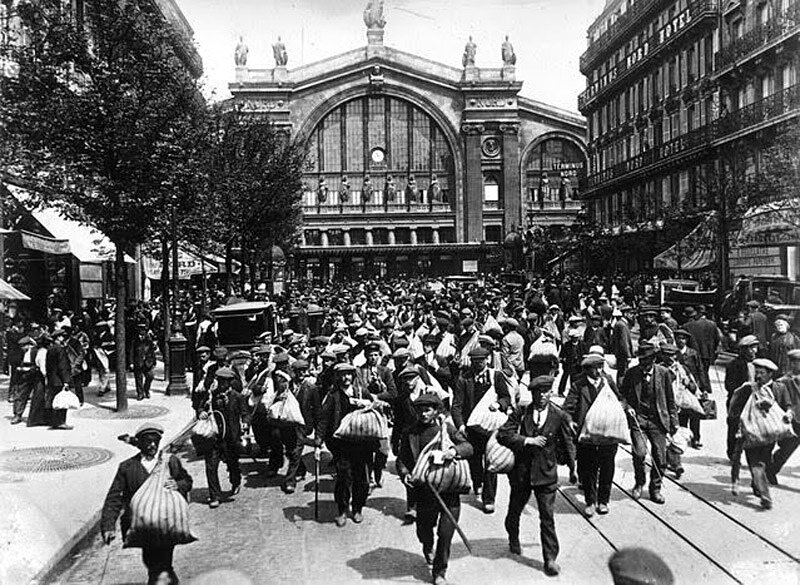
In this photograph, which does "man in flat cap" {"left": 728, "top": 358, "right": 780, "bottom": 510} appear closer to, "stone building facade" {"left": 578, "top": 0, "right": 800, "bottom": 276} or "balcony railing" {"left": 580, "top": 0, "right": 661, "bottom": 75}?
"stone building facade" {"left": 578, "top": 0, "right": 800, "bottom": 276}

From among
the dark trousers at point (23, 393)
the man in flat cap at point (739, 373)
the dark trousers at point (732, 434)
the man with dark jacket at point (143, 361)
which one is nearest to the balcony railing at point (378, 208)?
the man with dark jacket at point (143, 361)

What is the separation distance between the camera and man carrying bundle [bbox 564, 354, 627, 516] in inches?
337

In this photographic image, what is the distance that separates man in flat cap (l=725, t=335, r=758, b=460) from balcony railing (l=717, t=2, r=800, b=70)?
1692cm

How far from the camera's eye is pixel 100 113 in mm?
14586

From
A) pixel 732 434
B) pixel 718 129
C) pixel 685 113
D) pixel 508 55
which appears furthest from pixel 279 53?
pixel 732 434

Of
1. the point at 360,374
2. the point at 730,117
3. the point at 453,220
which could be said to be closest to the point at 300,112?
the point at 453,220

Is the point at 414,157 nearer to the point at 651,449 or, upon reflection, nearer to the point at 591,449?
the point at 651,449

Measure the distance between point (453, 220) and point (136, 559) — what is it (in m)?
72.7

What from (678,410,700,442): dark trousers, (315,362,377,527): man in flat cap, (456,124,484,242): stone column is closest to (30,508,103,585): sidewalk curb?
(315,362,377,527): man in flat cap

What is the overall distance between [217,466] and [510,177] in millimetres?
71356

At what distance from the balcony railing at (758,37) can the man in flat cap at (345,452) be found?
68.6 ft

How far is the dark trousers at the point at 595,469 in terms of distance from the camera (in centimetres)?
A: 853

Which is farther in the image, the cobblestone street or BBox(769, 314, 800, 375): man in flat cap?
BBox(769, 314, 800, 375): man in flat cap

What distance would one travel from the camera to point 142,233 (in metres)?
16.0
